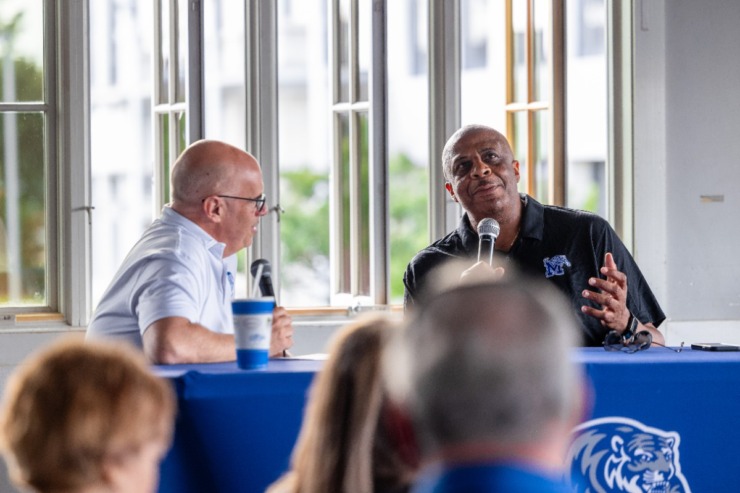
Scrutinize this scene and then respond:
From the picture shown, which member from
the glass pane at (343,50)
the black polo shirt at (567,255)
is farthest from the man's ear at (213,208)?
the glass pane at (343,50)

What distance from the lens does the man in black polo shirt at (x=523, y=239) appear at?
128 inches

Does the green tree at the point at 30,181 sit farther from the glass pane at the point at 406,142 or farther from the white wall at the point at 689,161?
the white wall at the point at 689,161

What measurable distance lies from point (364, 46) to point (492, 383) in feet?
13.1

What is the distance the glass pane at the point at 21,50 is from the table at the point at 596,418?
2.39m

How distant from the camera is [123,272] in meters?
2.87

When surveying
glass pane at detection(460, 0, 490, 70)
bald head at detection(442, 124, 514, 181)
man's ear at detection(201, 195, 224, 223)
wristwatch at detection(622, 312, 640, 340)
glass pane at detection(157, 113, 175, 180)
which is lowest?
wristwatch at detection(622, 312, 640, 340)

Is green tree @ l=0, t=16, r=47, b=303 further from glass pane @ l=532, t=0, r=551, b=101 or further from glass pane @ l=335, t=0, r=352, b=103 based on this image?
glass pane @ l=532, t=0, r=551, b=101

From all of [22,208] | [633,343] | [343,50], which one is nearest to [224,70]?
[343,50]

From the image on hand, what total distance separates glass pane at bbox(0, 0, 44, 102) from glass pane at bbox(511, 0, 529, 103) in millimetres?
2026

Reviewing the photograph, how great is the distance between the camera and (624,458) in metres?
2.34

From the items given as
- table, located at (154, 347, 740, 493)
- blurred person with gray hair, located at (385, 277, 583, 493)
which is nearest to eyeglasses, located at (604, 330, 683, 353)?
table, located at (154, 347, 740, 493)

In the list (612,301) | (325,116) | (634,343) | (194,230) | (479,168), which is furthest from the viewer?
(325,116)

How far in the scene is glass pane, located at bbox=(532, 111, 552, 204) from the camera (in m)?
4.67

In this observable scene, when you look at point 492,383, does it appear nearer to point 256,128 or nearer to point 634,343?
point 634,343
